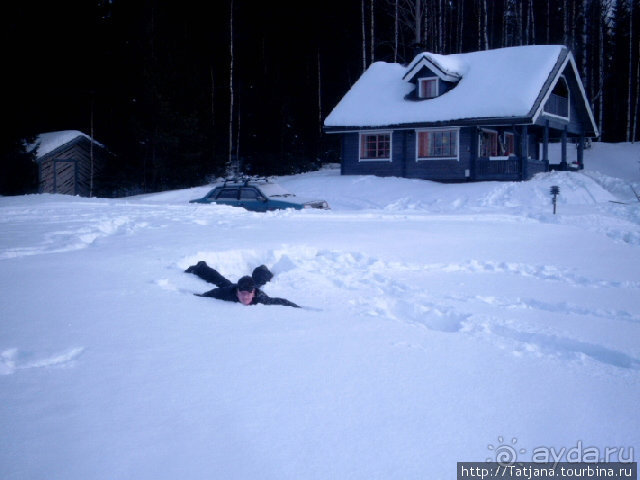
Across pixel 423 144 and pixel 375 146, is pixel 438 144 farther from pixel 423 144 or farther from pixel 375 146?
pixel 375 146

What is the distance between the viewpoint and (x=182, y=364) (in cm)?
388

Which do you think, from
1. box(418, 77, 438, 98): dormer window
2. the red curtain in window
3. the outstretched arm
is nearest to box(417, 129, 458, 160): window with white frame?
the red curtain in window

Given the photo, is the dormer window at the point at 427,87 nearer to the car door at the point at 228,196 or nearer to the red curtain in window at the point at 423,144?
the red curtain in window at the point at 423,144

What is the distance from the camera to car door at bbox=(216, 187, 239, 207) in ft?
54.4

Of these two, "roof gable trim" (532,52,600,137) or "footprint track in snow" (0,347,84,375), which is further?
"roof gable trim" (532,52,600,137)

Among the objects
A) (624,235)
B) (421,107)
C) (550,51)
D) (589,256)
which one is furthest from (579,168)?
(589,256)

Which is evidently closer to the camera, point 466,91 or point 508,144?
point 466,91

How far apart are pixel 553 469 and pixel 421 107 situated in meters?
25.1

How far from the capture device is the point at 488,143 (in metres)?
28.2

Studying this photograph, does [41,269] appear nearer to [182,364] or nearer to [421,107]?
[182,364]

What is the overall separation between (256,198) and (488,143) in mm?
16309

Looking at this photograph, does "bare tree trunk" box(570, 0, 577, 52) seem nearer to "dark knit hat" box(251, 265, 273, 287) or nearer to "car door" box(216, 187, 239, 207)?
"car door" box(216, 187, 239, 207)

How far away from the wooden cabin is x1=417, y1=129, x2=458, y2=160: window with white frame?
0.05m

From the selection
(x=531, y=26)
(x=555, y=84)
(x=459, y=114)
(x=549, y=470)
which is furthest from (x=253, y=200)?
A: (x=531, y=26)
